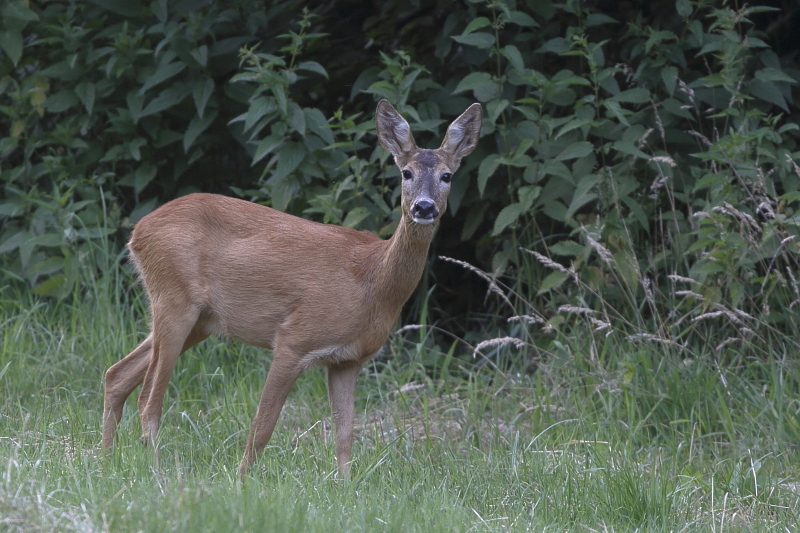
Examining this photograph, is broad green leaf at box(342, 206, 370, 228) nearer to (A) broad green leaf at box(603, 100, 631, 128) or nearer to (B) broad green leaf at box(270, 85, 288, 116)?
(B) broad green leaf at box(270, 85, 288, 116)

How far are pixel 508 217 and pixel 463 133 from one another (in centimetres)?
116

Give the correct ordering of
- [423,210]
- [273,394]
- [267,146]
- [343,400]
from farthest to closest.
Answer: [267,146], [343,400], [273,394], [423,210]

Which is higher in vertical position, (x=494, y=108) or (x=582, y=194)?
(x=494, y=108)

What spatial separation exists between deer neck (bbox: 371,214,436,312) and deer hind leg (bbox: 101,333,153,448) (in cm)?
118

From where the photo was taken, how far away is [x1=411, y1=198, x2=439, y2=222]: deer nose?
437cm

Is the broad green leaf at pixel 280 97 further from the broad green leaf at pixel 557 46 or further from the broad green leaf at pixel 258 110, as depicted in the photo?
the broad green leaf at pixel 557 46

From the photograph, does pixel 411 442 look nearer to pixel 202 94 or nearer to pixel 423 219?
pixel 423 219

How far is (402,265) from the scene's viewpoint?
4.60m

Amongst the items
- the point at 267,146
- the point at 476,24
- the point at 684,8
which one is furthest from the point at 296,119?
the point at 684,8

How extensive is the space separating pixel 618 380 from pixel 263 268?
195 centimetres

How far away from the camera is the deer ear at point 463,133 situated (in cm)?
488

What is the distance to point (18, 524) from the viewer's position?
2.84 meters

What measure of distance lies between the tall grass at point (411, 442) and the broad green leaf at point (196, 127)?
37.1 inches

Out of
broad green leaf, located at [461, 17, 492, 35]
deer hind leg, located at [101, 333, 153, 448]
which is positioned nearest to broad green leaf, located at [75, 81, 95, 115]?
deer hind leg, located at [101, 333, 153, 448]
